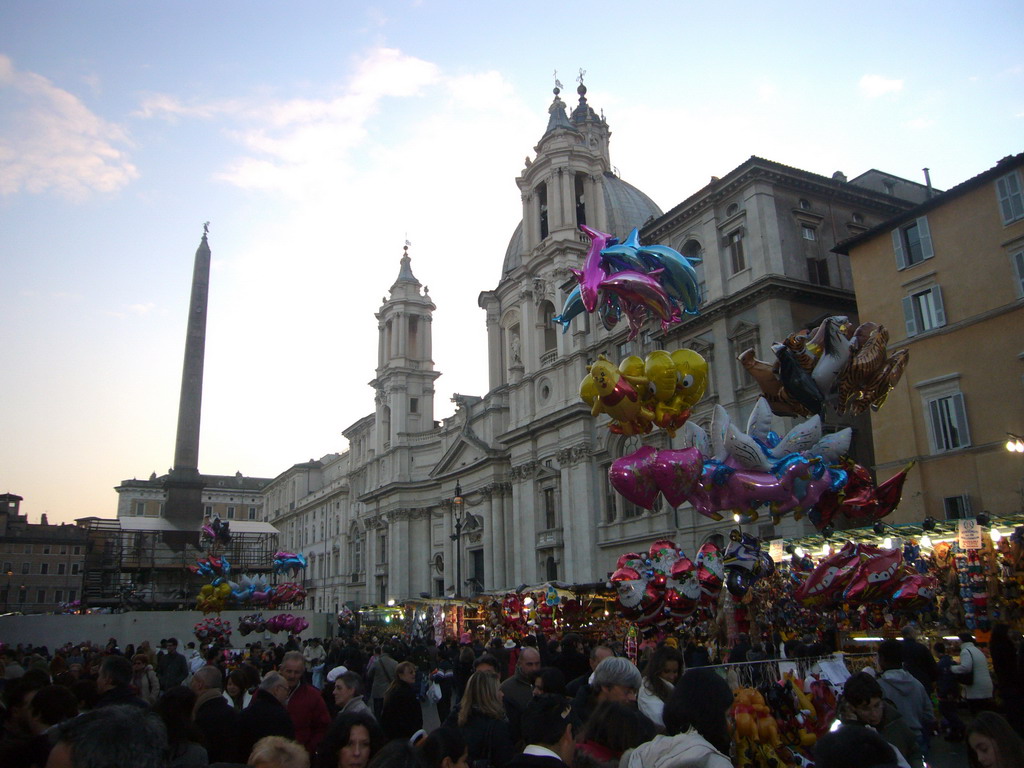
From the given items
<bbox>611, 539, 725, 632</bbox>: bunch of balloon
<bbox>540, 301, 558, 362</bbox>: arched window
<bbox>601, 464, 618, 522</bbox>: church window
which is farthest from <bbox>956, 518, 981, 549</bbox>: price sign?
<bbox>540, 301, 558, 362</bbox>: arched window

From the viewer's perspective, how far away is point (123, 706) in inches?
137

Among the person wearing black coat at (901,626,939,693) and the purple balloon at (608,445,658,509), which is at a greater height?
the purple balloon at (608,445,658,509)

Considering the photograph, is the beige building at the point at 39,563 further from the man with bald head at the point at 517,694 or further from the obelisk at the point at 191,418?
the man with bald head at the point at 517,694

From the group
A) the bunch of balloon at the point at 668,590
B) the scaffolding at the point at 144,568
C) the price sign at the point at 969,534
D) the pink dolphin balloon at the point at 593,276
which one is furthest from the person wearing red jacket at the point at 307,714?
the scaffolding at the point at 144,568

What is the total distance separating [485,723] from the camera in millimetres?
5773

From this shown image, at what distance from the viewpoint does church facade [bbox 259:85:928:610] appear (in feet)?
103

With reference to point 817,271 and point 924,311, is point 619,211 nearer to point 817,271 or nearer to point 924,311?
point 817,271

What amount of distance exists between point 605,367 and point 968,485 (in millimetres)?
14799

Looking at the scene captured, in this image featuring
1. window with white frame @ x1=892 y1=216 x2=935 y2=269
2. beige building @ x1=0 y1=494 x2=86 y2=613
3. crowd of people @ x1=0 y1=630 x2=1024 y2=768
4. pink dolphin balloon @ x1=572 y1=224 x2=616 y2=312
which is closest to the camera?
crowd of people @ x1=0 y1=630 x2=1024 y2=768

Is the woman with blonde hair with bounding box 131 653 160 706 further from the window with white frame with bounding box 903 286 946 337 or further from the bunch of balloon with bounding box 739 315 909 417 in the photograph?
the window with white frame with bounding box 903 286 946 337

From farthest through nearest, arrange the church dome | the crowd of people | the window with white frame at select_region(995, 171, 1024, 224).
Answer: the church dome < the window with white frame at select_region(995, 171, 1024, 224) < the crowd of people

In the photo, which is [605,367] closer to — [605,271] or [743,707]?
[605,271]

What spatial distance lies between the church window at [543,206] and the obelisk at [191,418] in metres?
18.8

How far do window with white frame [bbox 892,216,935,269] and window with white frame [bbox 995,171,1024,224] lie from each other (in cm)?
223
